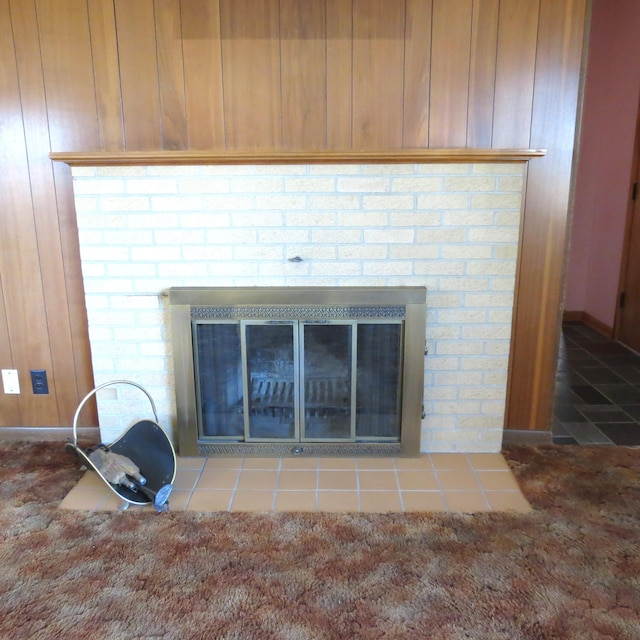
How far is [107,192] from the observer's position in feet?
7.59

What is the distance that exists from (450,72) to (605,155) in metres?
2.78

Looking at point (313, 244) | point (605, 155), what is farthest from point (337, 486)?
point (605, 155)

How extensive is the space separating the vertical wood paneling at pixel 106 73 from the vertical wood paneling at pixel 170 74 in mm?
177

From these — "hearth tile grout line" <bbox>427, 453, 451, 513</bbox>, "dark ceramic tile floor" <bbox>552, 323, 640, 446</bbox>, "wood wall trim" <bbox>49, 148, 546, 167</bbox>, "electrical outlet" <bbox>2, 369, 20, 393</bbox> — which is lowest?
"hearth tile grout line" <bbox>427, 453, 451, 513</bbox>

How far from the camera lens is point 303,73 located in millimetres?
2234

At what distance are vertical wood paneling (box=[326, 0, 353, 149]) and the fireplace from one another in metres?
0.63

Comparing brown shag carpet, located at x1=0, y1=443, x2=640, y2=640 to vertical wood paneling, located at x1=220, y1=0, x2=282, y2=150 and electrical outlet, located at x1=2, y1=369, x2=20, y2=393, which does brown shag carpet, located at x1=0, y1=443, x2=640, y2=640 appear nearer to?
electrical outlet, located at x1=2, y1=369, x2=20, y2=393

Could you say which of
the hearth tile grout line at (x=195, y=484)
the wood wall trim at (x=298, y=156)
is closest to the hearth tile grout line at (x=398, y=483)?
the hearth tile grout line at (x=195, y=484)

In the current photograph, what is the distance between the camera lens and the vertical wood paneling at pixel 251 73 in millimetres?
2193

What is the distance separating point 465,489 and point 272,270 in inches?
46.2

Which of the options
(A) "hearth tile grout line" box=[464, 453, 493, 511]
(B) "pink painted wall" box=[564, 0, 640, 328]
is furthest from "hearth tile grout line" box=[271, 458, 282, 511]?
(B) "pink painted wall" box=[564, 0, 640, 328]

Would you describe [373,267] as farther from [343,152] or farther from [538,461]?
[538,461]

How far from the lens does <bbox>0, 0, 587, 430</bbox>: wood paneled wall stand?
2191 millimetres

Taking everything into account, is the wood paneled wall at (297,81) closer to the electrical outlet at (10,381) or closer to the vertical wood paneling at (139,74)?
the vertical wood paneling at (139,74)
